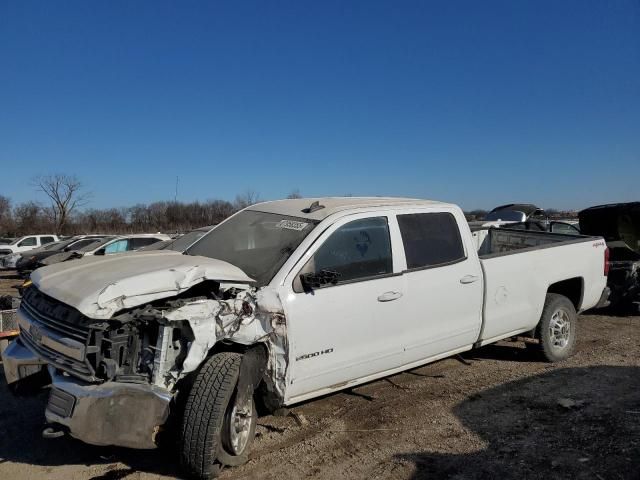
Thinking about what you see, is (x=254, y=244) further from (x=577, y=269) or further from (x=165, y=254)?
(x=577, y=269)

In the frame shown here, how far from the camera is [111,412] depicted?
3.05m

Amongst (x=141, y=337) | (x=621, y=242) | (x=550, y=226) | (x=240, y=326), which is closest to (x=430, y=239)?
(x=240, y=326)

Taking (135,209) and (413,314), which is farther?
(135,209)

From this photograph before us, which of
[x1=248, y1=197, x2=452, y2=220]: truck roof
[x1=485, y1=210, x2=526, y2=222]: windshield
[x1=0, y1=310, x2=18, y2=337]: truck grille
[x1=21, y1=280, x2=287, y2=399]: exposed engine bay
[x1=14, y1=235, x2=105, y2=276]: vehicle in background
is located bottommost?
[x1=14, y1=235, x2=105, y2=276]: vehicle in background

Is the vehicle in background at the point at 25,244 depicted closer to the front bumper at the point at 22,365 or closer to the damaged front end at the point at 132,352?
the front bumper at the point at 22,365

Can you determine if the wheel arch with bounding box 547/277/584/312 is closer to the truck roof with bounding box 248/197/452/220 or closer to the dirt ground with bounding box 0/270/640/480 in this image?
the dirt ground with bounding box 0/270/640/480

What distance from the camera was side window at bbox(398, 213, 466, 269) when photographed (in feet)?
15.3

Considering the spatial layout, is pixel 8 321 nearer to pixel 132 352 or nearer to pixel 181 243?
pixel 132 352

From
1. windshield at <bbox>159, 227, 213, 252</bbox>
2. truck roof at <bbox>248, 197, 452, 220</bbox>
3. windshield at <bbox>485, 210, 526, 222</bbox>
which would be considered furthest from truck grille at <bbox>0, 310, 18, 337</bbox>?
windshield at <bbox>485, 210, 526, 222</bbox>

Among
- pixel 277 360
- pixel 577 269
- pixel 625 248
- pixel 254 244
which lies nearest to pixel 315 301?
pixel 277 360

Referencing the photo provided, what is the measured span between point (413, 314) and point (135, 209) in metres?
79.8

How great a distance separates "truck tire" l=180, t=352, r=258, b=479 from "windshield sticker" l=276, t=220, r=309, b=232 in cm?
127

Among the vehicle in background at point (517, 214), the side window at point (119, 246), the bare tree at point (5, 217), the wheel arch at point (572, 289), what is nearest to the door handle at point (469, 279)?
the wheel arch at point (572, 289)

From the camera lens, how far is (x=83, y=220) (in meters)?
74.9
